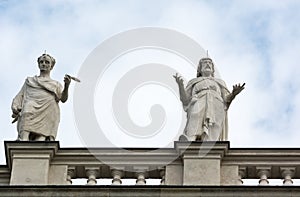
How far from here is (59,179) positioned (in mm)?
21547

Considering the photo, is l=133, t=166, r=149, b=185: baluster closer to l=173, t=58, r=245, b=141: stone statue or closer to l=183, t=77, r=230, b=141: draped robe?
l=173, t=58, r=245, b=141: stone statue

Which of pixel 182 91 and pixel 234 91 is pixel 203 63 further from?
pixel 234 91

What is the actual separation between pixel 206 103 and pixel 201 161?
1.66m

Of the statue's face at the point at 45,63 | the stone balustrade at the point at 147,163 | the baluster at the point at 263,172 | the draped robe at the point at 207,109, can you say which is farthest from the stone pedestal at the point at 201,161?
the statue's face at the point at 45,63

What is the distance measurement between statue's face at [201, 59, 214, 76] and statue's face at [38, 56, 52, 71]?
3.11 meters

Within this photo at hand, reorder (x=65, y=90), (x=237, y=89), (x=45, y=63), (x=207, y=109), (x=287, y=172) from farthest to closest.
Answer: (x=45, y=63), (x=65, y=90), (x=237, y=89), (x=207, y=109), (x=287, y=172)

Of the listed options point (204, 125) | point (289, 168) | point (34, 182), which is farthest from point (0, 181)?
point (289, 168)

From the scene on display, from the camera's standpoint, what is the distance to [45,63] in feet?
78.0

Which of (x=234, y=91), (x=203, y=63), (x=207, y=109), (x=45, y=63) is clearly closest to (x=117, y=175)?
(x=207, y=109)

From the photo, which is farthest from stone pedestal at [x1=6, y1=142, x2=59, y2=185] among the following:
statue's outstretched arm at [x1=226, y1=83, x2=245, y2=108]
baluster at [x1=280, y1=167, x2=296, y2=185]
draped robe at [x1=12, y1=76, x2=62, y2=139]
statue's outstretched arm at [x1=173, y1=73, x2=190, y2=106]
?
baluster at [x1=280, y1=167, x2=296, y2=185]

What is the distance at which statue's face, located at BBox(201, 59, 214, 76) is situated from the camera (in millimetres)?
23734

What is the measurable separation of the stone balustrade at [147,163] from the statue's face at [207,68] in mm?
2451

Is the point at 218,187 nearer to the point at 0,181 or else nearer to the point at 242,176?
the point at 242,176

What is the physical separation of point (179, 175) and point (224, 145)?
992 millimetres
